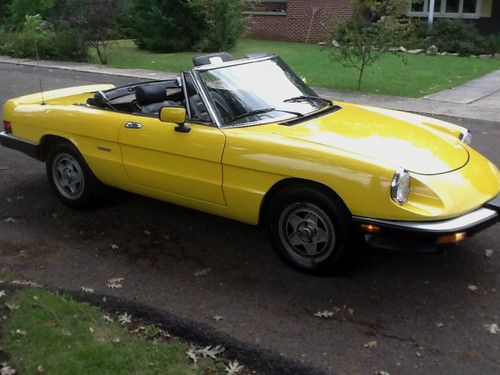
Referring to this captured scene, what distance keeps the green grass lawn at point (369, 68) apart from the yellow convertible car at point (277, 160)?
801cm

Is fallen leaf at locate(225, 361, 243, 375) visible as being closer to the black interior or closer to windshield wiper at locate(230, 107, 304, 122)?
windshield wiper at locate(230, 107, 304, 122)

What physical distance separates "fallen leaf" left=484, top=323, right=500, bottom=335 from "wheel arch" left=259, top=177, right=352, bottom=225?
1.05m

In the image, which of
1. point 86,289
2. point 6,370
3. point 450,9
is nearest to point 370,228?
point 86,289

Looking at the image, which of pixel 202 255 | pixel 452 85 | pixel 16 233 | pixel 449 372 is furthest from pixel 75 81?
pixel 449 372

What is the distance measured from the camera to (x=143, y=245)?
4.99 meters

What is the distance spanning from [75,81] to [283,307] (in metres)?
11.8

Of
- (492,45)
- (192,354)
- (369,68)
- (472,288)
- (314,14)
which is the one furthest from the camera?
(314,14)

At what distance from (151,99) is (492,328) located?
3274 millimetres

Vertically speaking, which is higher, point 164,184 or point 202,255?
point 164,184

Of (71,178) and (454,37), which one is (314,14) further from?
(71,178)

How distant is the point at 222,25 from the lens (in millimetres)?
19672

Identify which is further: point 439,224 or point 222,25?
point 222,25

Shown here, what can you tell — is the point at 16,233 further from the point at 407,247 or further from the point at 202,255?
the point at 407,247

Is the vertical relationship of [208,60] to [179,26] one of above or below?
above
